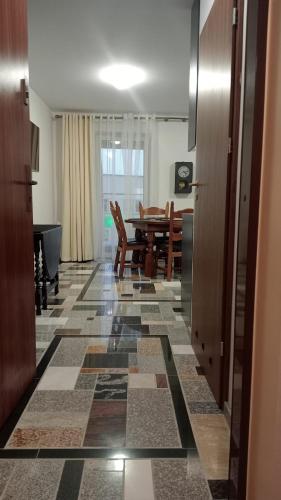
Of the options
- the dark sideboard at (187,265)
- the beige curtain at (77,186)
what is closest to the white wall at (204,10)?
the dark sideboard at (187,265)

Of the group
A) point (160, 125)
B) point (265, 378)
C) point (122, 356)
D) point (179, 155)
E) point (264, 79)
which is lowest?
point (122, 356)

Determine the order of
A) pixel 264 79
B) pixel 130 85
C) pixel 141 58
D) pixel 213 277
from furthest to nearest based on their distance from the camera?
pixel 130 85 → pixel 141 58 → pixel 213 277 → pixel 264 79

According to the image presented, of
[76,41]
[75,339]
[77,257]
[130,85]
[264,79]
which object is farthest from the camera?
[77,257]

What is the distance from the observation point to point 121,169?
5.79 metres

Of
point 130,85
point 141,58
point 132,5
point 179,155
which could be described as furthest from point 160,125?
point 132,5

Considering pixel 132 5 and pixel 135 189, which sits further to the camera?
pixel 135 189

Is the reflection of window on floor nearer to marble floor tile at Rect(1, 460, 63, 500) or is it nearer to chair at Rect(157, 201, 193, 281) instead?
chair at Rect(157, 201, 193, 281)

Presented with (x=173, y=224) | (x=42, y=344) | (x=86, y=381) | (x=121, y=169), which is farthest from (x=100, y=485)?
(x=121, y=169)

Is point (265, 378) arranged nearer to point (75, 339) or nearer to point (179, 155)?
point (75, 339)

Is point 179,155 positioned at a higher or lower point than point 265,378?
higher

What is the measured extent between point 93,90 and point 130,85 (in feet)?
1.79

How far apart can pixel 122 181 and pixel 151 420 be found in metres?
4.72

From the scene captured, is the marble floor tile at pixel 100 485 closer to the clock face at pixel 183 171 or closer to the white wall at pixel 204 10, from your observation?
the white wall at pixel 204 10

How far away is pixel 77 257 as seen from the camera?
228 inches
